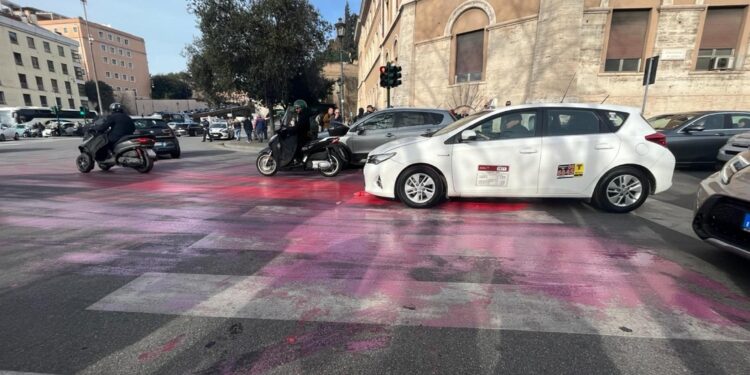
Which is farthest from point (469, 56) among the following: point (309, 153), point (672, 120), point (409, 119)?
point (309, 153)

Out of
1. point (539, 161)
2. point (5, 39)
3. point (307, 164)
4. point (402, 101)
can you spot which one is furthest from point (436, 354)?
point (5, 39)

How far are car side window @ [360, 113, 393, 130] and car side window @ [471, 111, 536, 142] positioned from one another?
14.0 ft

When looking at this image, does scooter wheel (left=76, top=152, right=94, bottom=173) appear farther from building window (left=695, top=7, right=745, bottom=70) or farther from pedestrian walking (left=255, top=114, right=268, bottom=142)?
building window (left=695, top=7, right=745, bottom=70)

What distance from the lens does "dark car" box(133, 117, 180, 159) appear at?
12961 millimetres

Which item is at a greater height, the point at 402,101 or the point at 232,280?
the point at 402,101

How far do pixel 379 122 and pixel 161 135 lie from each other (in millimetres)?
8834

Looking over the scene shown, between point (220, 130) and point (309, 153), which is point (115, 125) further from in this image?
point (220, 130)

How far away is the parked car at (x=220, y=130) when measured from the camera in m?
26.2

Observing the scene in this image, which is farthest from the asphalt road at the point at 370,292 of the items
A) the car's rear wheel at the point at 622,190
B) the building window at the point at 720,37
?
the building window at the point at 720,37

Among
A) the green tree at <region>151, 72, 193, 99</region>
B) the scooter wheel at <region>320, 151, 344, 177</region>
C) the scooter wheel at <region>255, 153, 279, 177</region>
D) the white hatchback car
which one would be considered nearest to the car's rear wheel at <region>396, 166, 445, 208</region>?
the white hatchback car

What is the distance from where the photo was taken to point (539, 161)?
516 cm

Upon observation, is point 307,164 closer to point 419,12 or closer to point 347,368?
point 347,368

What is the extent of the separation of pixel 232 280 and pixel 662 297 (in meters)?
3.67

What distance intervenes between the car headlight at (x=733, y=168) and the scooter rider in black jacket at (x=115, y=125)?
11790 mm
